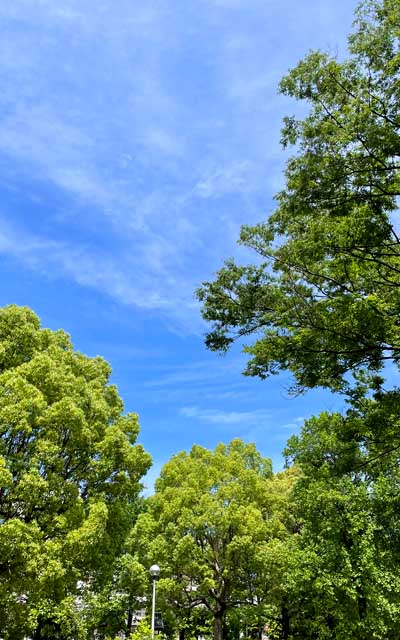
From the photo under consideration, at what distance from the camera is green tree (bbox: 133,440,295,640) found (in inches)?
703

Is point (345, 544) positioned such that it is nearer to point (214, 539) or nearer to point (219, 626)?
point (214, 539)

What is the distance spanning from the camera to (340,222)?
645cm

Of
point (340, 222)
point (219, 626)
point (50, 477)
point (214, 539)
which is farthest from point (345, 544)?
point (340, 222)

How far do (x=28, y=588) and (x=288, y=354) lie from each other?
23.3ft

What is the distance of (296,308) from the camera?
26.5ft

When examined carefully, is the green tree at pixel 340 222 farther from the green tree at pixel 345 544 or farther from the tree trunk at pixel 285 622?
the tree trunk at pixel 285 622

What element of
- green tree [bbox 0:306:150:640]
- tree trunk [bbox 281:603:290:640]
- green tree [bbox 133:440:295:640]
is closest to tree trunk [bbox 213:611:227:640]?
green tree [bbox 133:440:295:640]

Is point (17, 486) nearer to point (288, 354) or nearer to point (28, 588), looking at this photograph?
point (28, 588)

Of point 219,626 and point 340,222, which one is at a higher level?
point 340,222

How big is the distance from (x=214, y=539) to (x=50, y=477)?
1098 centimetres

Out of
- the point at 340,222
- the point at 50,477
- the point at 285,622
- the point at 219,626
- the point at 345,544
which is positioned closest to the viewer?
the point at 340,222

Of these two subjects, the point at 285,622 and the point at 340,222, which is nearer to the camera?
the point at 340,222

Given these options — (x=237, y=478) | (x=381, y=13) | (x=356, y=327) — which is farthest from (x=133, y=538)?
(x=381, y=13)

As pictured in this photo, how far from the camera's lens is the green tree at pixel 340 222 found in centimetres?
643
